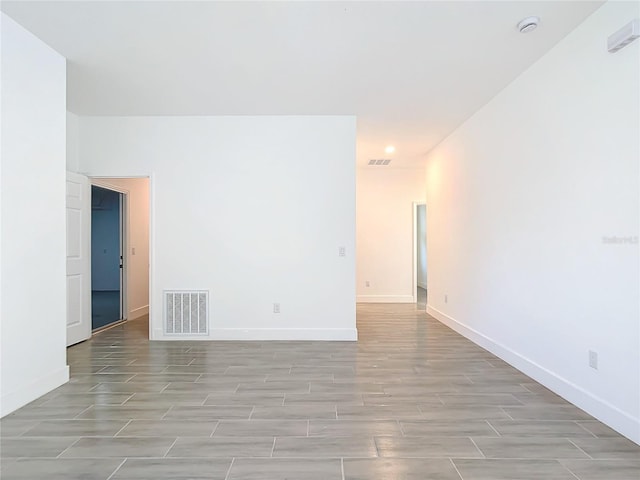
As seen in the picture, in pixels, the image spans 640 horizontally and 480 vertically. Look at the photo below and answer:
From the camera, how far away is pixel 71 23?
270 cm

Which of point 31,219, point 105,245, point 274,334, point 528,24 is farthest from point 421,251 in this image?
point 31,219

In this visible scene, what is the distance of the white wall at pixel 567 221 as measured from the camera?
7.47 feet

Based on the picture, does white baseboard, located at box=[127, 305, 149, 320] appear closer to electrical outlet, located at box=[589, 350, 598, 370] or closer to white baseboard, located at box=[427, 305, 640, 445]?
white baseboard, located at box=[427, 305, 640, 445]

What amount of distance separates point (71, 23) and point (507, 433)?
13.2 ft

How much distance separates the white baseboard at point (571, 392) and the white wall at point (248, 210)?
5.37ft

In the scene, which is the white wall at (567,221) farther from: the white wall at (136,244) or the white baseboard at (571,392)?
the white wall at (136,244)

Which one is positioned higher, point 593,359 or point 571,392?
point 593,359

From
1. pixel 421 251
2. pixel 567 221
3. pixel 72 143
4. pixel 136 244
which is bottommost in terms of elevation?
pixel 421 251

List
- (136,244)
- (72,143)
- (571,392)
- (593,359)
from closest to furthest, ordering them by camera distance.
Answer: (593,359) → (571,392) → (72,143) → (136,244)

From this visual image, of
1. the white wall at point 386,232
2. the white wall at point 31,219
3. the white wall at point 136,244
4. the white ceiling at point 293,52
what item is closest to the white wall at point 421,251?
the white wall at point 386,232

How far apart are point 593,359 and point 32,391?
4.00 meters

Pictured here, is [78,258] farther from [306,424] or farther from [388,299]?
[388,299]

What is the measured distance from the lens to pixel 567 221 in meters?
2.80

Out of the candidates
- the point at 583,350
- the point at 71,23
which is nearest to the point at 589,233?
the point at 583,350
